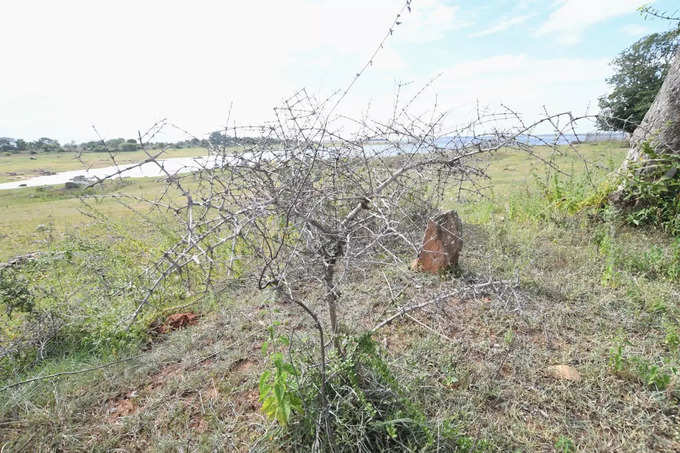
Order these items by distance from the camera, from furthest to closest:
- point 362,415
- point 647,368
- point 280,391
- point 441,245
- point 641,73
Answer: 1. point 641,73
2. point 441,245
3. point 647,368
4. point 362,415
5. point 280,391

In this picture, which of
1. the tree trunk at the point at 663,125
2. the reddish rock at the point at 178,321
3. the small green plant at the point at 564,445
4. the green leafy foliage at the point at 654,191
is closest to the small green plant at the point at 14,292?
the reddish rock at the point at 178,321

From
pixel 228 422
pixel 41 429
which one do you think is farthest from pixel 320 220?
pixel 41 429

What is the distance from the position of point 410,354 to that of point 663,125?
495 cm

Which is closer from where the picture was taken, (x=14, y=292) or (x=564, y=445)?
(x=564, y=445)

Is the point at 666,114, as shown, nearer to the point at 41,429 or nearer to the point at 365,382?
the point at 365,382

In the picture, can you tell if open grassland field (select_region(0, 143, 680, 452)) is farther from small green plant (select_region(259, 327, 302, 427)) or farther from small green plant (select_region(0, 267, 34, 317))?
small green plant (select_region(259, 327, 302, 427))

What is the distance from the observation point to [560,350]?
8.28 ft

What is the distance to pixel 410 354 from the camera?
2500mm

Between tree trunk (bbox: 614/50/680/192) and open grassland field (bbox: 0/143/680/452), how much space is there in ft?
4.32

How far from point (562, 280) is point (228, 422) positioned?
3.28 meters

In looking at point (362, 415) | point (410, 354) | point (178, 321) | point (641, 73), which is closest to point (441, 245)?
point (410, 354)

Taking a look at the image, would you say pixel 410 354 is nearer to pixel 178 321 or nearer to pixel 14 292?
pixel 178 321

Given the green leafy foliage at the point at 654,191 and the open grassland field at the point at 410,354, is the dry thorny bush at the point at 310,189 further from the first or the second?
the green leafy foliage at the point at 654,191

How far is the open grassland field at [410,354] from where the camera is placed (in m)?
1.97
